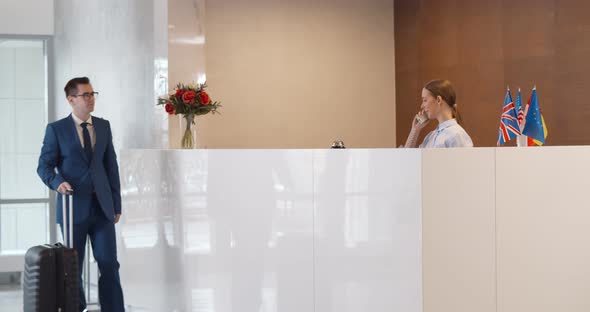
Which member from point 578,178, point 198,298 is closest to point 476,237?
point 578,178

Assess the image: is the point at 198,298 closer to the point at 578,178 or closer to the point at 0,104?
the point at 578,178

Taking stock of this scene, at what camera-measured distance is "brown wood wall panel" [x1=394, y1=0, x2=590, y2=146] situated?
228 inches

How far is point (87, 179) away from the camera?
4.83 m

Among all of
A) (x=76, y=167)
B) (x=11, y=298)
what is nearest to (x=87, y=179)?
(x=76, y=167)

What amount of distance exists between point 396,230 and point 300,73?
392cm

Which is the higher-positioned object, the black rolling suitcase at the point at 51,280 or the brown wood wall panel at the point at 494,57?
the brown wood wall panel at the point at 494,57

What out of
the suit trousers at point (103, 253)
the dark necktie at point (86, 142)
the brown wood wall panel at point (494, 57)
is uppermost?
the brown wood wall panel at point (494, 57)

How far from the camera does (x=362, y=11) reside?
26.6 feet

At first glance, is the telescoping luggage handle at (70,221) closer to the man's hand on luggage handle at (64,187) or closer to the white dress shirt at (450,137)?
the man's hand on luggage handle at (64,187)

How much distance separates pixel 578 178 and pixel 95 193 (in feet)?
8.47

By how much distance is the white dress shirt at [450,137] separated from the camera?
15.5 feet

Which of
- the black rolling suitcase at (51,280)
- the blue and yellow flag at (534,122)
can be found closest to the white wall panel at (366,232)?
the blue and yellow flag at (534,122)

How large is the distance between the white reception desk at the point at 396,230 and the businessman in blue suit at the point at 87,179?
2.55ft

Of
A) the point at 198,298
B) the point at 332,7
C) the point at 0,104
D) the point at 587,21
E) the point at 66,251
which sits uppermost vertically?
the point at 332,7
